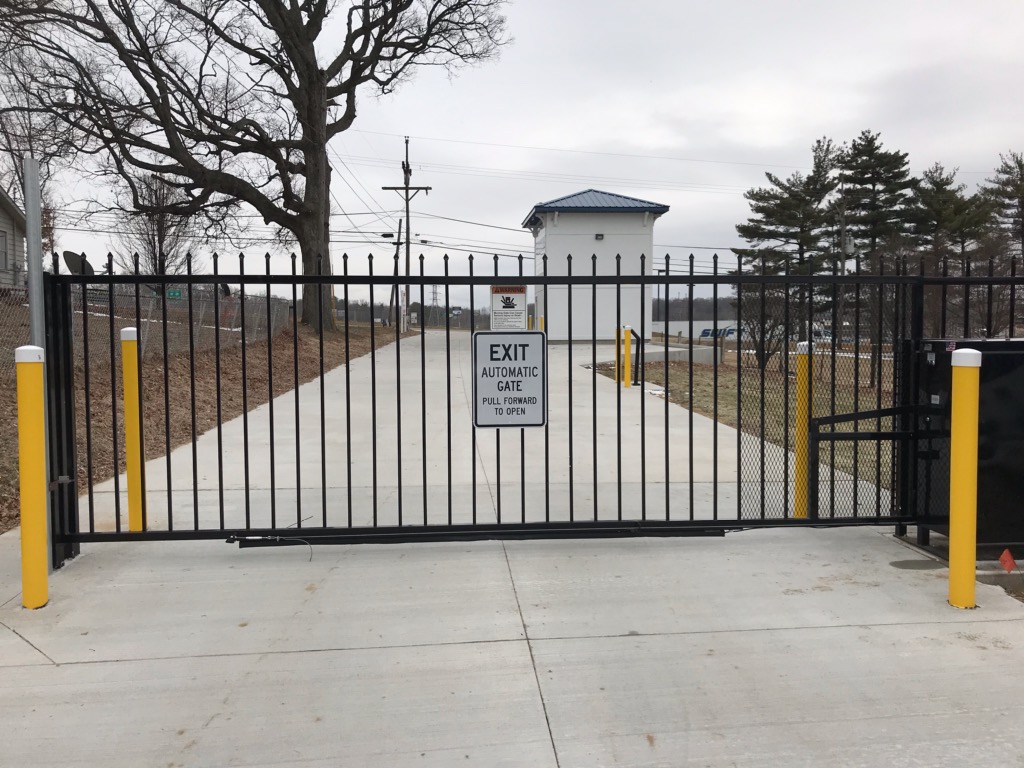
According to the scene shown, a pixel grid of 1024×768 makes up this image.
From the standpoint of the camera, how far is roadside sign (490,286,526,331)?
7086mm

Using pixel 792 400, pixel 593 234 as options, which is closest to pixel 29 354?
pixel 792 400

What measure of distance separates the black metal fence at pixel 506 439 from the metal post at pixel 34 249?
246 mm

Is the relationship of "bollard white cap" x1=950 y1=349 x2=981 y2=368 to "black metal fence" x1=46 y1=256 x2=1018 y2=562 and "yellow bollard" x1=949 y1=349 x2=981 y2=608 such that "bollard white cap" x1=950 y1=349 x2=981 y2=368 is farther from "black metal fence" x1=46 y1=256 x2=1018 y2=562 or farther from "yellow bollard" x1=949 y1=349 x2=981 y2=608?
"black metal fence" x1=46 y1=256 x2=1018 y2=562

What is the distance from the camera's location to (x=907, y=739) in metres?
3.06

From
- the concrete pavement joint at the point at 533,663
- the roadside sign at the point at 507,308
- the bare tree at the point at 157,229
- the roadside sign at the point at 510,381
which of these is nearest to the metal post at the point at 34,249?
the roadside sign at the point at 510,381

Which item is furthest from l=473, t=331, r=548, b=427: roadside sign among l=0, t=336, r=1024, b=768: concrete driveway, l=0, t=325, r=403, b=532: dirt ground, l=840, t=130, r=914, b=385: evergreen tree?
l=840, t=130, r=914, b=385: evergreen tree

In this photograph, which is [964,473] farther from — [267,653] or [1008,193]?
[1008,193]

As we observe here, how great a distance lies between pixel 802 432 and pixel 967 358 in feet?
5.59

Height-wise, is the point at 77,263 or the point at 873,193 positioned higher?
the point at 873,193

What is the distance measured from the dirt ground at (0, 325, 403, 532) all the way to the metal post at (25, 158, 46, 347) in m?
0.56

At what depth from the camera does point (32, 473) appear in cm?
427

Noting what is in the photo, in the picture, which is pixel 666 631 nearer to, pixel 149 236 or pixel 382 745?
pixel 382 745

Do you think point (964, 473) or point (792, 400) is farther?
point (792, 400)

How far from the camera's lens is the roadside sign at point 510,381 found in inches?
210
